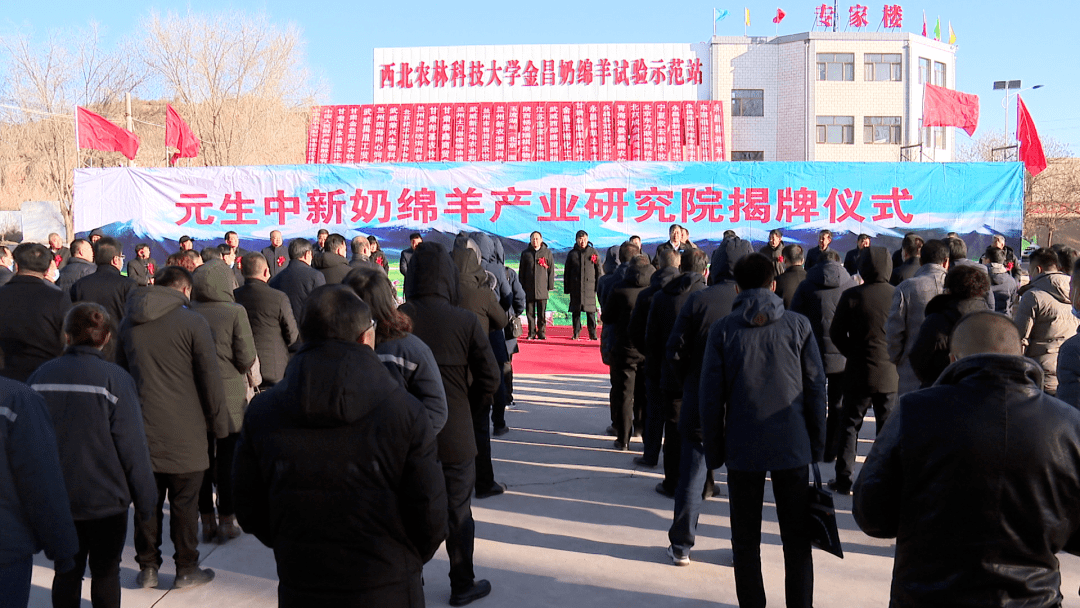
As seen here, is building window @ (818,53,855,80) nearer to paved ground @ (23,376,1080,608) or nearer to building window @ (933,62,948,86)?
building window @ (933,62,948,86)

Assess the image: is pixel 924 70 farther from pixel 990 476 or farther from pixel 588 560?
pixel 990 476

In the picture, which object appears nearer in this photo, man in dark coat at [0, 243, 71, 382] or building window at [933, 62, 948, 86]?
man in dark coat at [0, 243, 71, 382]

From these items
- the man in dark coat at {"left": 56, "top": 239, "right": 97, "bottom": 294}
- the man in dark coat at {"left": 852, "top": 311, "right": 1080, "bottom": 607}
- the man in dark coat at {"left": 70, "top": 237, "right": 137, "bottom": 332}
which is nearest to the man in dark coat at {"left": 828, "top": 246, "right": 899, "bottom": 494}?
the man in dark coat at {"left": 852, "top": 311, "right": 1080, "bottom": 607}

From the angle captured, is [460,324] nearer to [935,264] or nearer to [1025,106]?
[935,264]

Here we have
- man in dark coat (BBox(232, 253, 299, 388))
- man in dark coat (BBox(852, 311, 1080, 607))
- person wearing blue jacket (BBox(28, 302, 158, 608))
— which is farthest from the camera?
man in dark coat (BBox(232, 253, 299, 388))

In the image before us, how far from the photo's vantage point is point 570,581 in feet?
14.3

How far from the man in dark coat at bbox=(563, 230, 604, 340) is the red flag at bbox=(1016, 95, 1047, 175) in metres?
7.89

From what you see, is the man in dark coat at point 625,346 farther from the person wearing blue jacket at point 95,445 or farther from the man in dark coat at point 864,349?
the person wearing blue jacket at point 95,445

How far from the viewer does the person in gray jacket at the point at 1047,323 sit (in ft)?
16.3

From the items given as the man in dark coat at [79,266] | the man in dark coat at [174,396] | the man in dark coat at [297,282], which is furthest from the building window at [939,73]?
the man in dark coat at [174,396]

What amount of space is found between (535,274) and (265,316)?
848cm

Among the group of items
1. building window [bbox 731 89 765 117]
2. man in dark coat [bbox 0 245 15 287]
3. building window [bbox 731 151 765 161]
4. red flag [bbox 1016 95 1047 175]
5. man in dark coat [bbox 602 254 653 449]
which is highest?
building window [bbox 731 89 765 117]

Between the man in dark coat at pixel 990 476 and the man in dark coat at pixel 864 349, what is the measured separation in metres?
3.64

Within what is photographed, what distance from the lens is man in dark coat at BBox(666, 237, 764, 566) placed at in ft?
14.7
